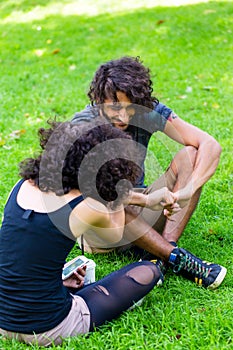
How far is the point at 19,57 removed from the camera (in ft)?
23.2

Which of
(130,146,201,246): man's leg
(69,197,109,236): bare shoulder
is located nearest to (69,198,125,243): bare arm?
(69,197,109,236): bare shoulder

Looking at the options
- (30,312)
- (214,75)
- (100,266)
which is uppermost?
(30,312)

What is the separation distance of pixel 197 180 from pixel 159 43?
175 inches

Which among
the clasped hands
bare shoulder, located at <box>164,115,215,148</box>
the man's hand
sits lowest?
the man's hand

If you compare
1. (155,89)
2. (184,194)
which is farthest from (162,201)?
(155,89)

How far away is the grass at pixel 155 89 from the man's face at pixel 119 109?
0.74 metres

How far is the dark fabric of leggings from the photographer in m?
2.35

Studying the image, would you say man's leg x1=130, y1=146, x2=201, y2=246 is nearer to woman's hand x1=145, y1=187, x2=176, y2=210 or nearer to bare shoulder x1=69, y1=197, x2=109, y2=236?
woman's hand x1=145, y1=187, x2=176, y2=210

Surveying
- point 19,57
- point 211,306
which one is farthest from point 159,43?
point 211,306

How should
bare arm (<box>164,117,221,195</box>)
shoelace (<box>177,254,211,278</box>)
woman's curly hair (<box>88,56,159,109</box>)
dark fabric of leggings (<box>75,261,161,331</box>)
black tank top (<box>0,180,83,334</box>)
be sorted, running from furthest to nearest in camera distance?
bare arm (<box>164,117,221,195</box>), woman's curly hair (<box>88,56,159,109</box>), shoelace (<box>177,254,211,278</box>), dark fabric of leggings (<box>75,261,161,331</box>), black tank top (<box>0,180,83,334</box>)

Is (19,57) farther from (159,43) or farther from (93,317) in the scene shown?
(93,317)

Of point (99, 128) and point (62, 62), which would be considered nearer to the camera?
point (99, 128)

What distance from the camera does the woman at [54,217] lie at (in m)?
2.11

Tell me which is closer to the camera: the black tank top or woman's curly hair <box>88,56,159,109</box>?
the black tank top
